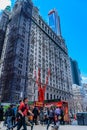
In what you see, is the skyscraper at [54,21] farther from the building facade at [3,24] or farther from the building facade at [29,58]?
the building facade at [3,24]

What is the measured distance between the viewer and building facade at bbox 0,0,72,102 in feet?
185

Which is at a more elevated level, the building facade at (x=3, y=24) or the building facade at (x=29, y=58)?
the building facade at (x=3, y=24)

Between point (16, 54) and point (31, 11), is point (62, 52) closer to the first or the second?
point (31, 11)

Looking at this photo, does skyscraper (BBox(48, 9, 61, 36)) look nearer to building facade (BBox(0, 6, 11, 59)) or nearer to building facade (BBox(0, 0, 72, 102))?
building facade (BBox(0, 0, 72, 102))

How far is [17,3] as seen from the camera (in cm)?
8069

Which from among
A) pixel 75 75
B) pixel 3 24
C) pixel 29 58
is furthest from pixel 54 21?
pixel 29 58

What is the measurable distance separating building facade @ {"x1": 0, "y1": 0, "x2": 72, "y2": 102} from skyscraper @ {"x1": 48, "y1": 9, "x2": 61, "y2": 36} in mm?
49459

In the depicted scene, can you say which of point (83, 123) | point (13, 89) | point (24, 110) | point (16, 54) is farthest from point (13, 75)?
point (24, 110)

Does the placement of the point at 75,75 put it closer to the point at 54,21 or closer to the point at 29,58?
the point at 54,21

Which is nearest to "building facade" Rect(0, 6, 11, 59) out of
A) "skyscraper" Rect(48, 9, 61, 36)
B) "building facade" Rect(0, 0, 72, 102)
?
"building facade" Rect(0, 0, 72, 102)

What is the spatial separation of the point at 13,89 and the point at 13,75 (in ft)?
18.0

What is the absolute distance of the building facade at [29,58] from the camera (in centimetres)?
5631

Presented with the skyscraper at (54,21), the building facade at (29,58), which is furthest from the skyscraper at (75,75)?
the building facade at (29,58)

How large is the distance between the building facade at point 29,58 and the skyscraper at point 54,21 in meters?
49.5
